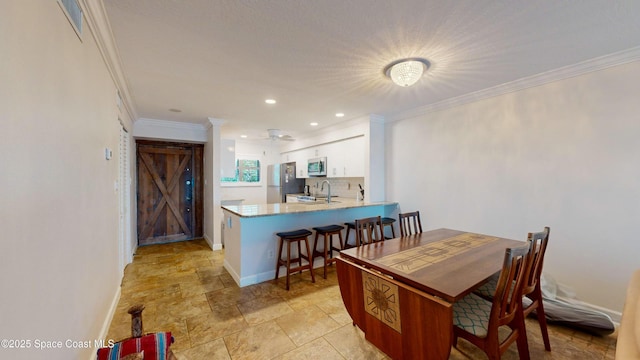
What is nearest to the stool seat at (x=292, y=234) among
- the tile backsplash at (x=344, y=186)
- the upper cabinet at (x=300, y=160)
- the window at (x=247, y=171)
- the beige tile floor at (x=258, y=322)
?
the beige tile floor at (x=258, y=322)

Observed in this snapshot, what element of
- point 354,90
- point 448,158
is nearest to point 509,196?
point 448,158

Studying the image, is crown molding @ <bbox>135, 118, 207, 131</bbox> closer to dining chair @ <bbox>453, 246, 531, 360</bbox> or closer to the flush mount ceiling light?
the flush mount ceiling light

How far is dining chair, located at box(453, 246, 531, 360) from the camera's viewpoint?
140 cm

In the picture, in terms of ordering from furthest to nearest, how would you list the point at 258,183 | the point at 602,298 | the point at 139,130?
the point at 258,183, the point at 139,130, the point at 602,298

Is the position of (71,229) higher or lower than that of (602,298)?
higher

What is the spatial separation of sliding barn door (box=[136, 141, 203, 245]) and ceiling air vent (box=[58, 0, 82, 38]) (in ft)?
13.3

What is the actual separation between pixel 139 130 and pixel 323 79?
12.4 feet

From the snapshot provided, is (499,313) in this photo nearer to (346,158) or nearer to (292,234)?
(292,234)

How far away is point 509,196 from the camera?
300cm

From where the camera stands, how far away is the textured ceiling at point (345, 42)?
1.66 meters

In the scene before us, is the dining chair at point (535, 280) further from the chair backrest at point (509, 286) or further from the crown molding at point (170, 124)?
the crown molding at point (170, 124)

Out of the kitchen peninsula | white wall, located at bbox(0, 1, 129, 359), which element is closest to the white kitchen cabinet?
the kitchen peninsula

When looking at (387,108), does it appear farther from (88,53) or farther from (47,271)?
(47,271)

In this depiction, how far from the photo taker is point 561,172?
8.57 feet
